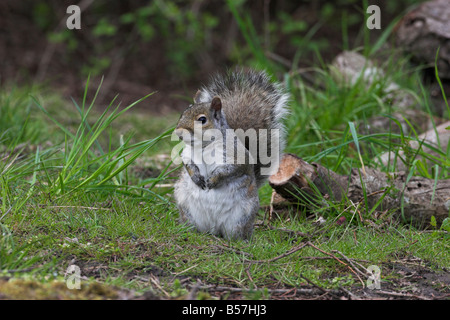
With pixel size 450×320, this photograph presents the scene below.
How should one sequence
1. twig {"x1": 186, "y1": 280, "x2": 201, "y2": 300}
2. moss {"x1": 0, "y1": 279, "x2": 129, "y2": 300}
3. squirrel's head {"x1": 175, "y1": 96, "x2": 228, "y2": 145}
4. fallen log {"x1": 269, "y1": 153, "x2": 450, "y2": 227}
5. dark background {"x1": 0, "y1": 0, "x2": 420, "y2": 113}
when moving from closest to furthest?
moss {"x1": 0, "y1": 279, "x2": 129, "y2": 300} < twig {"x1": 186, "y1": 280, "x2": 201, "y2": 300} < squirrel's head {"x1": 175, "y1": 96, "x2": 228, "y2": 145} < fallen log {"x1": 269, "y1": 153, "x2": 450, "y2": 227} < dark background {"x1": 0, "y1": 0, "x2": 420, "y2": 113}

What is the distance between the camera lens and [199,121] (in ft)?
9.48

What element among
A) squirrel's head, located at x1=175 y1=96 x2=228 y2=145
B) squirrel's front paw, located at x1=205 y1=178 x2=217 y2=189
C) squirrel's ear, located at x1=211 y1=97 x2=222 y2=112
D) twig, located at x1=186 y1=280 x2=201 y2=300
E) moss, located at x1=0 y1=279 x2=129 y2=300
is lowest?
twig, located at x1=186 y1=280 x2=201 y2=300

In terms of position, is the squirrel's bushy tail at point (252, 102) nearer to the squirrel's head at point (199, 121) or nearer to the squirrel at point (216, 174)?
the squirrel at point (216, 174)

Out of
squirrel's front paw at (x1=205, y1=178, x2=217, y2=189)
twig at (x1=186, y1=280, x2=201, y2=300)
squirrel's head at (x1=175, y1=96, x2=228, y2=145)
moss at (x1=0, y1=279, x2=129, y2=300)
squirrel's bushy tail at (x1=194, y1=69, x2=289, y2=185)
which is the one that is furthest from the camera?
squirrel's bushy tail at (x1=194, y1=69, x2=289, y2=185)

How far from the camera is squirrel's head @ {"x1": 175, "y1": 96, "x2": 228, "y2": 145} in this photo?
287 centimetres

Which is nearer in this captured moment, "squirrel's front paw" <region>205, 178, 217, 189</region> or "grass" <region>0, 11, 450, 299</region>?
"grass" <region>0, 11, 450, 299</region>

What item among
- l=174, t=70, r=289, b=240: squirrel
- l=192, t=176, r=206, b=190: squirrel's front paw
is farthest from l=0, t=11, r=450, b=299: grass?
l=192, t=176, r=206, b=190: squirrel's front paw

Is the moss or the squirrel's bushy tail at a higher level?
the squirrel's bushy tail

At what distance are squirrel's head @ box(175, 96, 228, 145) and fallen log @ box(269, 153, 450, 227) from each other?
69cm

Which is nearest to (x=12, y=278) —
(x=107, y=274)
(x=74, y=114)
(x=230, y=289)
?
(x=107, y=274)

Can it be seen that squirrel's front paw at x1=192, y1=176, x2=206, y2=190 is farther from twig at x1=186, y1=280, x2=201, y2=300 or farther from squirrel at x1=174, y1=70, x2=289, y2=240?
twig at x1=186, y1=280, x2=201, y2=300

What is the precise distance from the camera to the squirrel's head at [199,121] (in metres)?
2.87

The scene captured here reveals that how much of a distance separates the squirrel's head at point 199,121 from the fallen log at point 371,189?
27.2 inches

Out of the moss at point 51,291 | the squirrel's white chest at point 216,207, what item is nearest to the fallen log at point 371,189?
the squirrel's white chest at point 216,207
